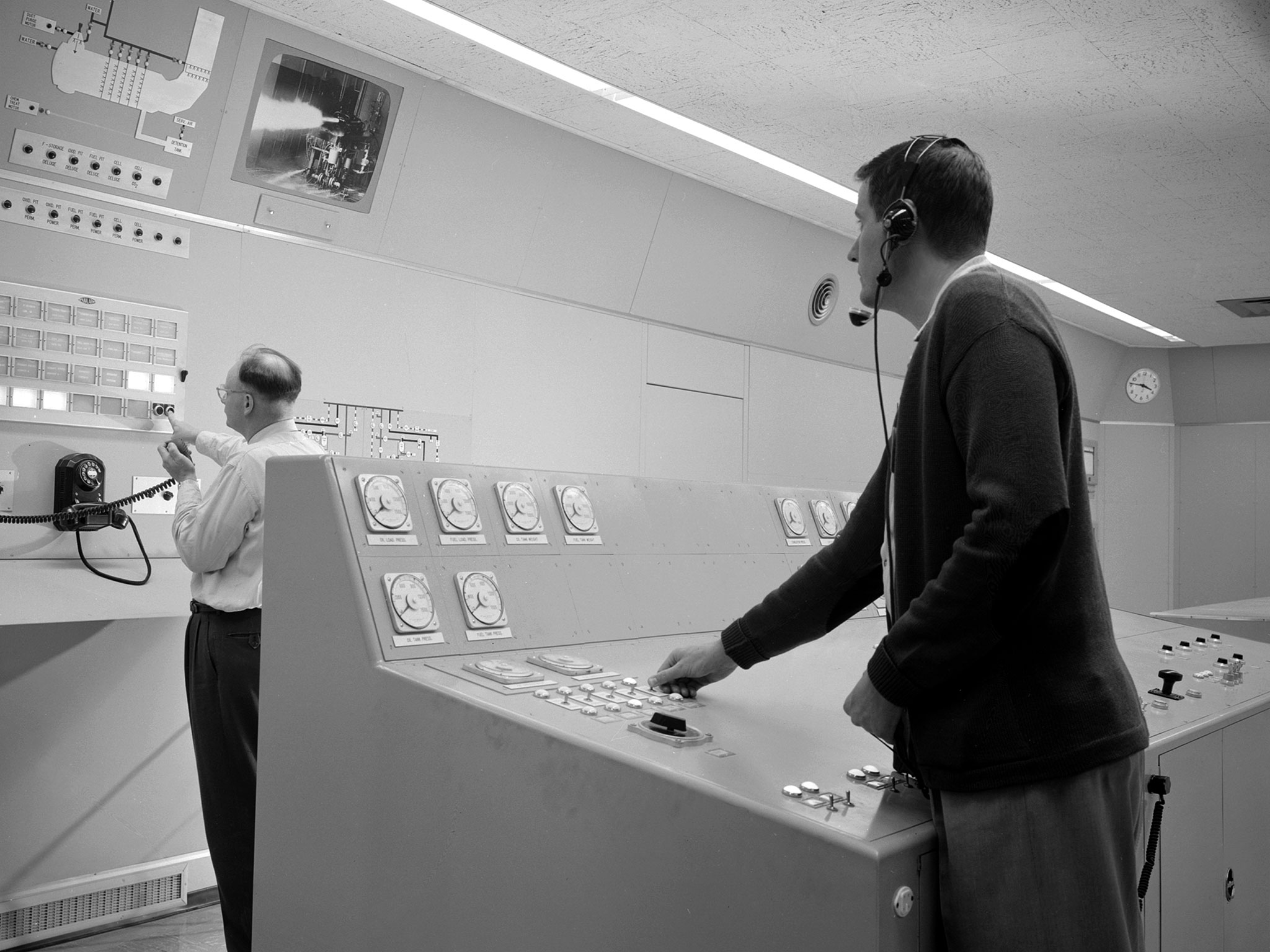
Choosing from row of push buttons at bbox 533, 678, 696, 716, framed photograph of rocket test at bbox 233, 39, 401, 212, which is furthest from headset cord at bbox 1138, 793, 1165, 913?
framed photograph of rocket test at bbox 233, 39, 401, 212

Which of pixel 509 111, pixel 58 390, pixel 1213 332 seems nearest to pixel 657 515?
pixel 58 390

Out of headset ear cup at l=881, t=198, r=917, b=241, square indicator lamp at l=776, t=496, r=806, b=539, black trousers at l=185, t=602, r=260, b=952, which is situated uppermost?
headset ear cup at l=881, t=198, r=917, b=241

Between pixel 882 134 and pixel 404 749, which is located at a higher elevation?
pixel 882 134

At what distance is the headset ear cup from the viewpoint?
1.24m

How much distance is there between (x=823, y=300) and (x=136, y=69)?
369 cm

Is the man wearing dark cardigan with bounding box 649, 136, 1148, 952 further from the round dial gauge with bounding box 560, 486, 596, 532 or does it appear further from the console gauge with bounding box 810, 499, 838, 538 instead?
the console gauge with bounding box 810, 499, 838, 538

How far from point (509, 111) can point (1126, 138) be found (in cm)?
240

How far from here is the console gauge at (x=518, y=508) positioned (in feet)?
6.32

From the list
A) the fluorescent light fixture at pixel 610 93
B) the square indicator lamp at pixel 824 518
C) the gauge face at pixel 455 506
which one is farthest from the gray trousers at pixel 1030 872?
the square indicator lamp at pixel 824 518

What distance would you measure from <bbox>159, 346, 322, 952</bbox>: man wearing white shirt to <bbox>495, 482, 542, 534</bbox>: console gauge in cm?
69

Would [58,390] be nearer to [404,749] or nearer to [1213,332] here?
[404,749]

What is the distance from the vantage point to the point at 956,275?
1.20 meters

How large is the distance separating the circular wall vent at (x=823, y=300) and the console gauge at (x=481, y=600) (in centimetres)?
401

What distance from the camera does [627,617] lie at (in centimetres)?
201
